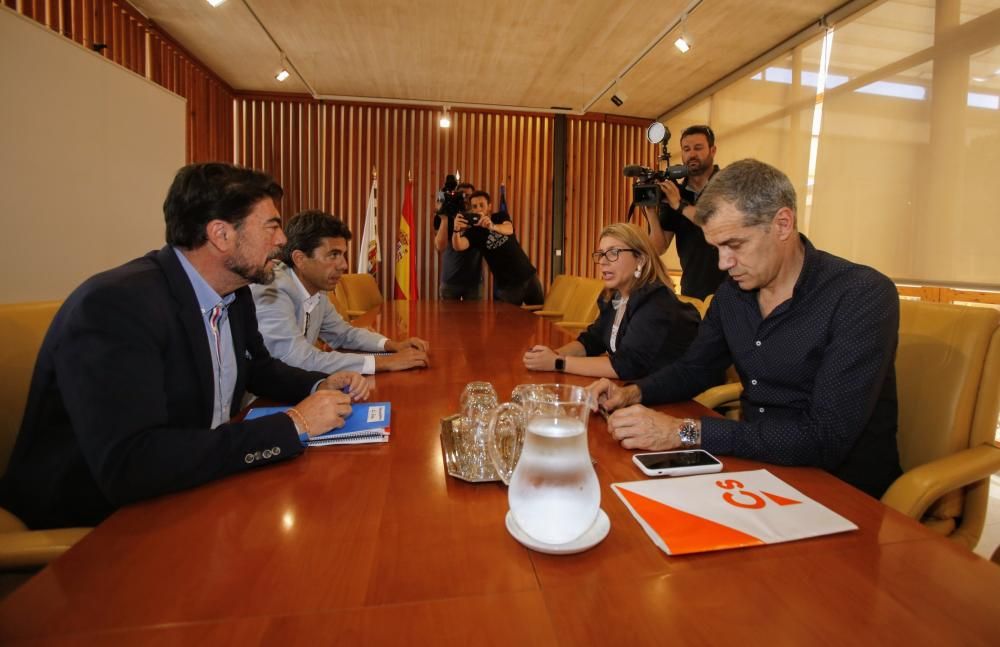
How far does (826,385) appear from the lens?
121 centimetres

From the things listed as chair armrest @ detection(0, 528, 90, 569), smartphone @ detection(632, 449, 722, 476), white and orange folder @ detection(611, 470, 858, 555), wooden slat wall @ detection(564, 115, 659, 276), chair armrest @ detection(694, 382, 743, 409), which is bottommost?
chair armrest @ detection(0, 528, 90, 569)

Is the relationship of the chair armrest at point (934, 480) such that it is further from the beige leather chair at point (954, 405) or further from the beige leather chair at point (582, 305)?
the beige leather chair at point (582, 305)

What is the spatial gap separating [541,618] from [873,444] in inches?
48.1

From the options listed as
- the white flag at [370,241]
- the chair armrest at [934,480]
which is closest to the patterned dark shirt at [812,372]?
the chair armrest at [934,480]

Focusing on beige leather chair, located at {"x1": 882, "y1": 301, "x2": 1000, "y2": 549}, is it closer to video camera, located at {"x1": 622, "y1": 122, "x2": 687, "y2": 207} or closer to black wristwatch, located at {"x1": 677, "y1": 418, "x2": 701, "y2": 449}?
black wristwatch, located at {"x1": 677, "y1": 418, "x2": 701, "y2": 449}

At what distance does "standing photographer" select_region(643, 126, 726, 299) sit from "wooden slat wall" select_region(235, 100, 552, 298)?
3.97 metres

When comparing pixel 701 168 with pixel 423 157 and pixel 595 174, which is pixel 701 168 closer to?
pixel 595 174

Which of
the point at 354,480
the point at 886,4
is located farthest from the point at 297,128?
the point at 354,480

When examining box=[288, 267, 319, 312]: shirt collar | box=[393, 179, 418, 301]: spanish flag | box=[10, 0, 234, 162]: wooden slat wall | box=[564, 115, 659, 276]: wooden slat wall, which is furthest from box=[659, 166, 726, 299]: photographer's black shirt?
box=[10, 0, 234, 162]: wooden slat wall

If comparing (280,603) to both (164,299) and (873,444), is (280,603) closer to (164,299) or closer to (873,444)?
(164,299)

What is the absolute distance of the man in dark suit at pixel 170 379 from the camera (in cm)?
94

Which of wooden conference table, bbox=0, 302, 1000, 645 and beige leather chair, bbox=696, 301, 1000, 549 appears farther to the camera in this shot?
beige leather chair, bbox=696, 301, 1000, 549

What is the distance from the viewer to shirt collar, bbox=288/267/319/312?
2.31m

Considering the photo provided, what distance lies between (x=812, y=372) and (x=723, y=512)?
72cm
